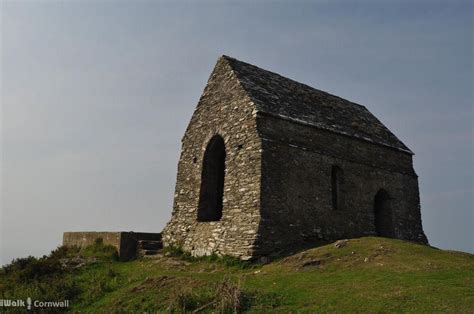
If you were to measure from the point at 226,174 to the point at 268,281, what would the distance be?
547cm

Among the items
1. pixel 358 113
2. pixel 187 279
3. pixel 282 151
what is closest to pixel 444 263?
pixel 282 151

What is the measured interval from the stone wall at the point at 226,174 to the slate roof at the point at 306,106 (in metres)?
0.68

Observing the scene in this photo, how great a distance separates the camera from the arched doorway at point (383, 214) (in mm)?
18883

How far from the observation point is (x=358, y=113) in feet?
73.0

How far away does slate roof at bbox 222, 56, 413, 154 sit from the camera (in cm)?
1631

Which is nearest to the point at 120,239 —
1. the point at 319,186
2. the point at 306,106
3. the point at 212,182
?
the point at 212,182

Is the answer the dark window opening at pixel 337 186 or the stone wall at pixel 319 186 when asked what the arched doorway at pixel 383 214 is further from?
the dark window opening at pixel 337 186

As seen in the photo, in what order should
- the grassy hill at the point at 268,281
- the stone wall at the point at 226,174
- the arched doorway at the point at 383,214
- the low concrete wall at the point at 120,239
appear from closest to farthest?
the grassy hill at the point at 268,281
the stone wall at the point at 226,174
the low concrete wall at the point at 120,239
the arched doorway at the point at 383,214

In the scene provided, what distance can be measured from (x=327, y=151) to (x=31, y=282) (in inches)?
460

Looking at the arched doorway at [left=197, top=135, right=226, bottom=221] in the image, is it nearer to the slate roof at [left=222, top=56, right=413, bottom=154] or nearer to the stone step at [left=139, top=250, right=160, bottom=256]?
the stone step at [left=139, top=250, right=160, bottom=256]

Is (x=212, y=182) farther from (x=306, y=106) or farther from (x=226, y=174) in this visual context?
(x=306, y=106)

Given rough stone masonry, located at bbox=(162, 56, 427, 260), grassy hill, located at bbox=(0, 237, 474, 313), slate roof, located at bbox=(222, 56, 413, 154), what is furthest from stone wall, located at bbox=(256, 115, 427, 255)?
grassy hill, located at bbox=(0, 237, 474, 313)

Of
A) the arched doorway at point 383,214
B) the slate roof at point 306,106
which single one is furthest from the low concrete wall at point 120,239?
the arched doorway at point 383,214

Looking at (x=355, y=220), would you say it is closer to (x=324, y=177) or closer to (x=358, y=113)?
(x=324, y=177)
